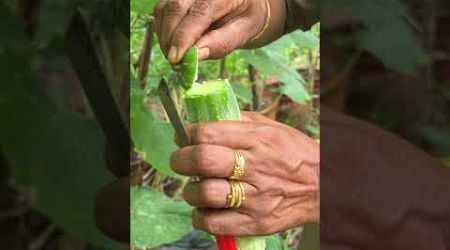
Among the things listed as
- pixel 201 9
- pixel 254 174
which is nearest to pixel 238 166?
pixel 254 174

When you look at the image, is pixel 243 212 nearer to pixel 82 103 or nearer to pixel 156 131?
pixel 156 131

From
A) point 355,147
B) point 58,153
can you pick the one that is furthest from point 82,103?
point 355,147

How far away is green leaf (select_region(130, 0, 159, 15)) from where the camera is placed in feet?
6.47

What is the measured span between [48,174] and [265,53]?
404mm

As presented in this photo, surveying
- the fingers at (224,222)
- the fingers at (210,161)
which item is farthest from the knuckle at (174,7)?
the fingers at (224,222)

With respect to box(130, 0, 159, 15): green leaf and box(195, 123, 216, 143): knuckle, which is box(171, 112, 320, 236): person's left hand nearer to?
box(195, 123, 216, 143): knuckle

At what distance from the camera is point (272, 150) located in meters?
1.99

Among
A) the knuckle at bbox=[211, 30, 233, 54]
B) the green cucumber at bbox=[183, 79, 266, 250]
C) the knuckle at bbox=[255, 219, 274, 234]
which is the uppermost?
the knuckle at bbox=[211, 30, 233, 54]

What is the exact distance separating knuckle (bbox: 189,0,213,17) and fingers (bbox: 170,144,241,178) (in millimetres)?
209

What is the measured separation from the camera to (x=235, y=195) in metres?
1.95

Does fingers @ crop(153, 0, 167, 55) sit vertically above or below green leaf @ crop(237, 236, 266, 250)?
above

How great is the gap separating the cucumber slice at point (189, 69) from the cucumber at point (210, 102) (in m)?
0.01

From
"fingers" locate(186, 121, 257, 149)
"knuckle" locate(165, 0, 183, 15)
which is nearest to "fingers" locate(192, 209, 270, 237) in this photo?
"fingers" locate(186, 121, 257, 149)

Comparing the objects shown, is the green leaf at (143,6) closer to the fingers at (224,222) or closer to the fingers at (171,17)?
the fingers at (171,17)
